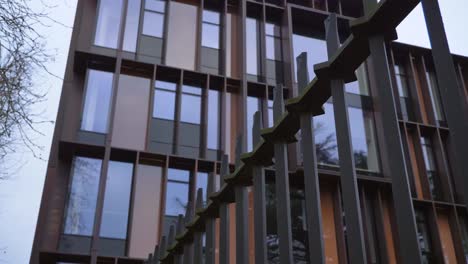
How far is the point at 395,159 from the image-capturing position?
1.68m

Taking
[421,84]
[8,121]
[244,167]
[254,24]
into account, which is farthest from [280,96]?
[421,84]

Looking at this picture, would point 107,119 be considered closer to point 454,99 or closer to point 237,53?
point 237,53

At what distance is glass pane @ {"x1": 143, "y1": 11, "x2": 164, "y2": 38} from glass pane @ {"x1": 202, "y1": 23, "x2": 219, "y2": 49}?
167cm

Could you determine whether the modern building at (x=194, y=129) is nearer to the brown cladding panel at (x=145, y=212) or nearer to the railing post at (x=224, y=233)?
the brown cladding panel at (x=145, y=212)

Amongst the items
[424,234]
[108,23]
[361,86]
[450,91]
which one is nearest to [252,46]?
[361,86]

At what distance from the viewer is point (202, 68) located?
742 inches

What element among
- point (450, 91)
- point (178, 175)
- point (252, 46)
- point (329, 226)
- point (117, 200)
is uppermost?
point (252, 46)

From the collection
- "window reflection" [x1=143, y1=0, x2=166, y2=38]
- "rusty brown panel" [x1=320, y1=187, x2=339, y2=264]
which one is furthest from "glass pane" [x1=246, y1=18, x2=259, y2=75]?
"rusty brown panel" [x1=320, y1=187, x2=339, y2=264]

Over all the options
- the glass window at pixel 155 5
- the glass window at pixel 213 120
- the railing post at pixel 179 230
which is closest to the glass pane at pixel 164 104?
the glass window at pixel 213 120

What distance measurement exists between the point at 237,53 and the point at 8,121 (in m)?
14.2

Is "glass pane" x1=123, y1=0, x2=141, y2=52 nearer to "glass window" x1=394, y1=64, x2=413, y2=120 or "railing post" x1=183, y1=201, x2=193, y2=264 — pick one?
"glass window" x1=394, y1=64, x2=413, y2=120

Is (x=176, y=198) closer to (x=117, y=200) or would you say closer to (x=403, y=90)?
(x=117, y=200)

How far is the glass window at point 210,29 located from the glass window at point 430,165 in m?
9.24

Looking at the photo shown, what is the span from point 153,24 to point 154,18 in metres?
0.28
